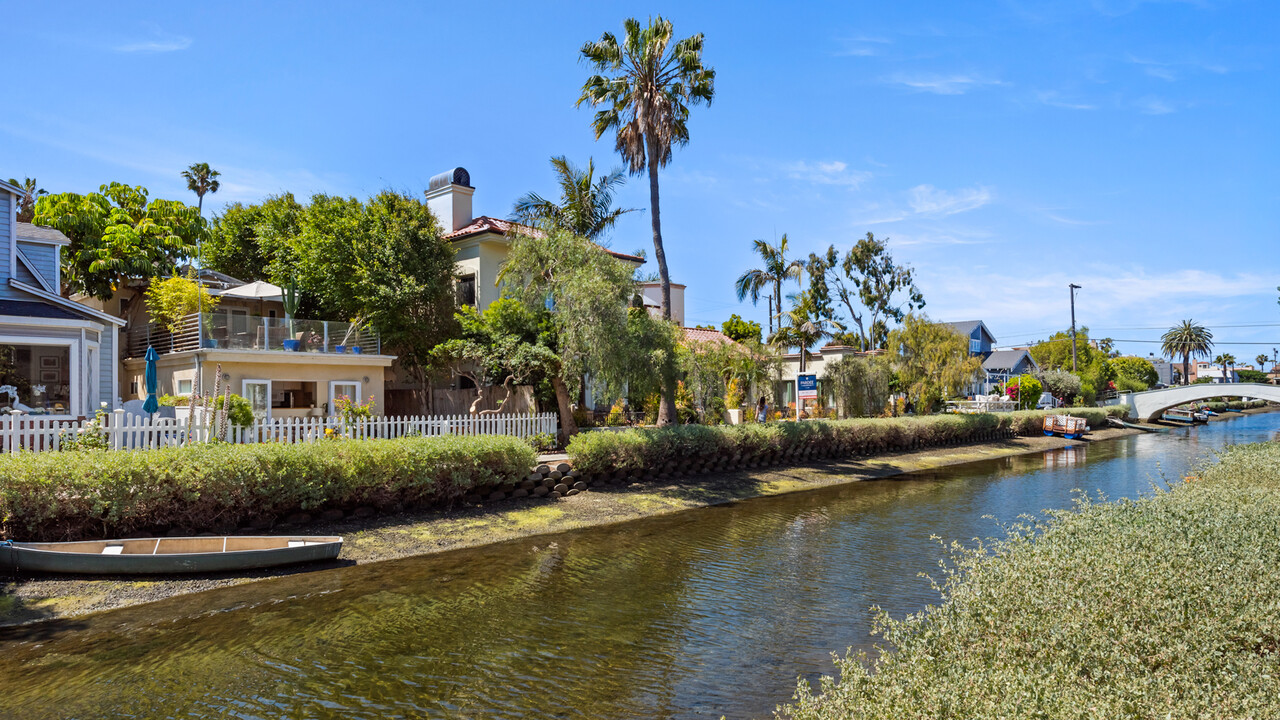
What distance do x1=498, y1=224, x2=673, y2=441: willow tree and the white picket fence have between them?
78.1 inches

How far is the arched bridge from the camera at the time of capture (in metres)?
56.1

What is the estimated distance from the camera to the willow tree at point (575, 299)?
2105 centimetres

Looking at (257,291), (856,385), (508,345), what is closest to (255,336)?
(257,291)

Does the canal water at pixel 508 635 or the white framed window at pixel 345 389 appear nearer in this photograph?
the canal water at pixel 508 635

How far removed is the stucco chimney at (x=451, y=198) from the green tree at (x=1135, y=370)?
77953mm

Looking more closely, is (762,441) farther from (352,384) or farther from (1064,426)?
(1064,426)

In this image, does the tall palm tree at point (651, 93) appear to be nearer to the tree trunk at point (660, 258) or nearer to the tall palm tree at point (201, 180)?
the tree trunk at point (660, 258)

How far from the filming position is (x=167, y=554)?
36.5 feet

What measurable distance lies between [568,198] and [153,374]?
13.9 meters

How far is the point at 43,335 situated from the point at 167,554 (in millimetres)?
10101

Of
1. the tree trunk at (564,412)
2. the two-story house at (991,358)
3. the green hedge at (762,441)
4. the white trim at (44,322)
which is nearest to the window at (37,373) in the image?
the white trim at (44,322)

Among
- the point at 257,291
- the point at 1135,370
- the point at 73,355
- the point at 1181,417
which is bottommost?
the point at 1181,417

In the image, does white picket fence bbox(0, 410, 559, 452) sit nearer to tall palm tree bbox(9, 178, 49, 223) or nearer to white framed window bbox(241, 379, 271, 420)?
white framed window bbox(241, 379, 271, 420)

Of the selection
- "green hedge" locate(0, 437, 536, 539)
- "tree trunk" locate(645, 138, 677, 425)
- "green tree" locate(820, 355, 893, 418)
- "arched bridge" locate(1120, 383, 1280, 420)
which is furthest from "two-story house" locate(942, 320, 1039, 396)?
"green hedge" locate(0, 437, 536, 539)
